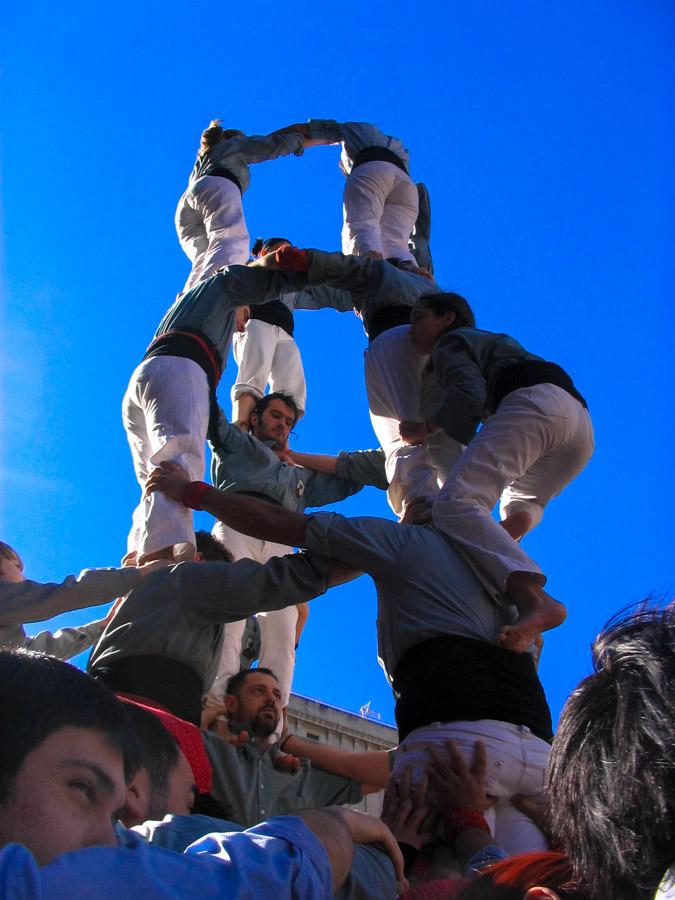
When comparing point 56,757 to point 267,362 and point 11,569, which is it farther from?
point 267,362

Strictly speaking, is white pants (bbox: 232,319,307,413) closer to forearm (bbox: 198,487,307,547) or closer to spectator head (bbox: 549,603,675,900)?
forearm (bbox: 198,487,307,547)

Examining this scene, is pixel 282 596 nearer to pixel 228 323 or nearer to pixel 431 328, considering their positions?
pixel 431 328

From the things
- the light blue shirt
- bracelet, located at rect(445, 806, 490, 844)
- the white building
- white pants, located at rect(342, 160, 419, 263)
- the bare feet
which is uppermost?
white pants, located at rect(342, 160, 419, 263)

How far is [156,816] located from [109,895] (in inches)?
32.7

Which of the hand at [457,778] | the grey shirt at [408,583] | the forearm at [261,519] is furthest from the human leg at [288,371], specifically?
the hand at [457,778]

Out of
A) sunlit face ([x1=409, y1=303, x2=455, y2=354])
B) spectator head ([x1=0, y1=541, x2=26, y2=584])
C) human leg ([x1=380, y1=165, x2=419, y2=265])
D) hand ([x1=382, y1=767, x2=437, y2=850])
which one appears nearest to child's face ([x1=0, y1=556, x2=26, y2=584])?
spectator head ([x1=0, y1=541, x2=26, y2=584])

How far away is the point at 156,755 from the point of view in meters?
2.35

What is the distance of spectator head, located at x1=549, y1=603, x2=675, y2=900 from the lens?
134cm

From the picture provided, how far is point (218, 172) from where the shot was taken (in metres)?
8.38

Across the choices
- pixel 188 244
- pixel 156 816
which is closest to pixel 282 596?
pixel 156 816

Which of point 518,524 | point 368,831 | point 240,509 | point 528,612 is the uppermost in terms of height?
point 518,524

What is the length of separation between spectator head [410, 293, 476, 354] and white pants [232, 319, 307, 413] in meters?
2.68

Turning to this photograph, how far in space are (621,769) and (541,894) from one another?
253 millimetres

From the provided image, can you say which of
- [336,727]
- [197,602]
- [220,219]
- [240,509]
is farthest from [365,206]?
[336,727]
